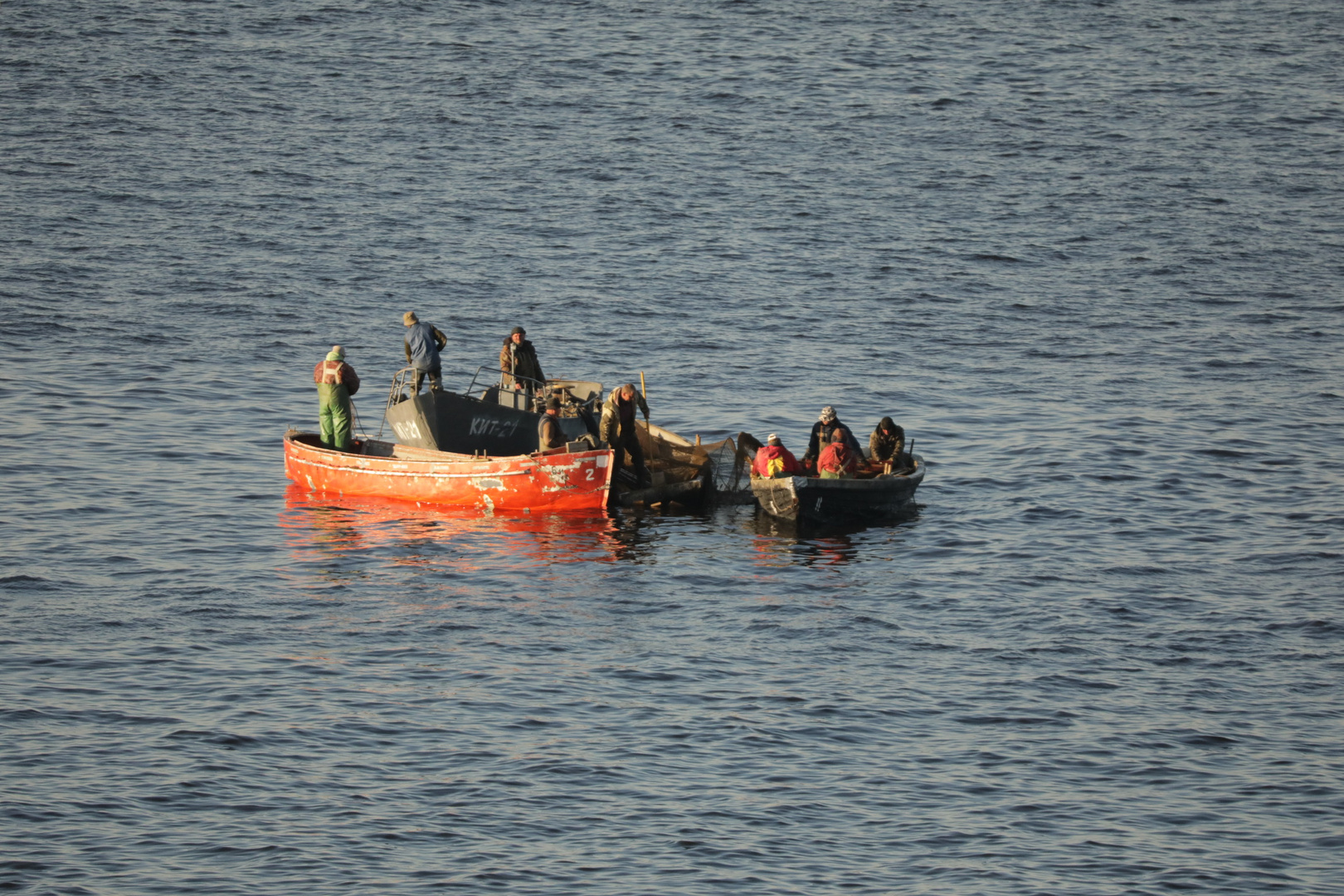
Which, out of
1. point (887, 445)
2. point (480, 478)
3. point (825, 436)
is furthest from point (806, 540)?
point (480, 478)

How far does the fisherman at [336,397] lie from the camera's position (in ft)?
92.0

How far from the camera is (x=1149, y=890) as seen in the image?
15047mm

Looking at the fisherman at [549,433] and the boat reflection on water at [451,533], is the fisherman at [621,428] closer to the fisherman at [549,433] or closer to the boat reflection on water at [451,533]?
the fisherman at [549,433]

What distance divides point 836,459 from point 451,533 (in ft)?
21.0

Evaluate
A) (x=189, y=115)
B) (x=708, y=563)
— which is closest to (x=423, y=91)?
(x=189, y=115)

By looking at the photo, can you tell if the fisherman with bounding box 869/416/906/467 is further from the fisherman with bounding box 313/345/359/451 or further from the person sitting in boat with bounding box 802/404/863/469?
the fisherman with bounding box 313/345/359/451

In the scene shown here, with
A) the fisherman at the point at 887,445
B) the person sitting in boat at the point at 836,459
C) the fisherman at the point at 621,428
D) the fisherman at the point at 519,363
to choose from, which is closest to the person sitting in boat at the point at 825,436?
the person sitting in boat at the point at 836,459

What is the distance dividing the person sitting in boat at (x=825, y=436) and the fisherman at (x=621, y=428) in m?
2.86

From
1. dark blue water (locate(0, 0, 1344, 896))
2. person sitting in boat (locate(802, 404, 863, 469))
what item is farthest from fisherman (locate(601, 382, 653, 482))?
person sitting in boat (locate(802, 404, 863, 469))

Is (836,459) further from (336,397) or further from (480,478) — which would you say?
(336,397)

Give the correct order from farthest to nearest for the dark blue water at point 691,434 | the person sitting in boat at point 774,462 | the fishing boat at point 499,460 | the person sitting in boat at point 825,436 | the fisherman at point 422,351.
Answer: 1. the fisherman at point 422,351
2. the person sitting in boat at point 825,436
3. the fishing boat at point 499,460
4. the person sitting in boat at point 774,462
5. the dark blue water at point 691,434

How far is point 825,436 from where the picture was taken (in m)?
26.8

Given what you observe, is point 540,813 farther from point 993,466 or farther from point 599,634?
point 993,466

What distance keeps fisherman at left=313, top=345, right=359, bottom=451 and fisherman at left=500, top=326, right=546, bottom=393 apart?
2.65 m
